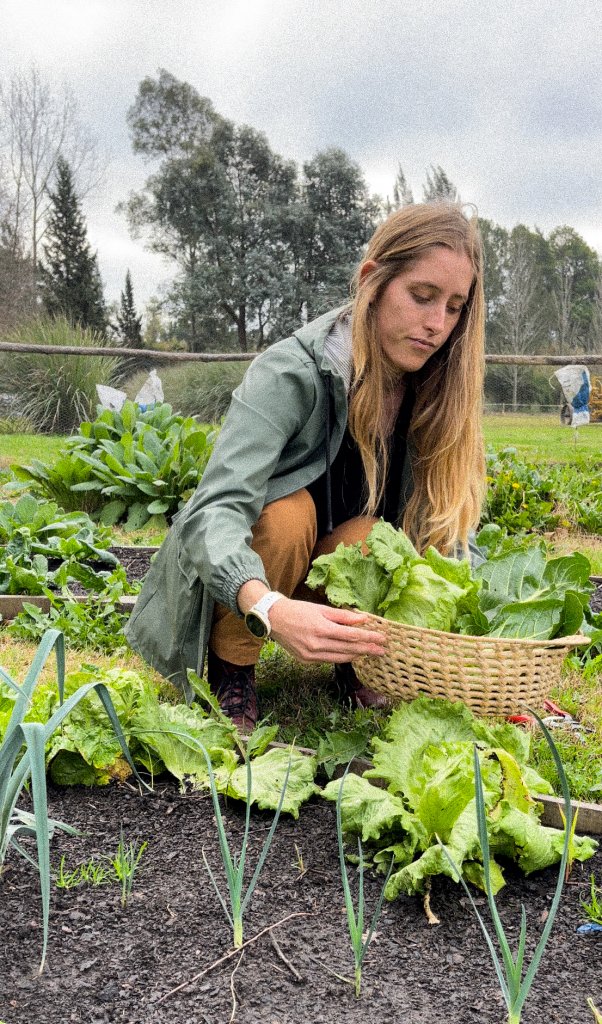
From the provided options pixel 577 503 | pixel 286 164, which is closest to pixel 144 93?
pixel 286 164

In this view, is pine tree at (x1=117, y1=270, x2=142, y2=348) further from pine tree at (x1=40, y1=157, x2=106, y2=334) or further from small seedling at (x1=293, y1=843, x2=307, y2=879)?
small seedling at (x1=293, y1=843, x2=307, y2=879)

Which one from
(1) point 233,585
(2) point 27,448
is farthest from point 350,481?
(2) point 27,448

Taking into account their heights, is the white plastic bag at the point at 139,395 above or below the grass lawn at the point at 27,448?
above

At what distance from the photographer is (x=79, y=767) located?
187 centimetres

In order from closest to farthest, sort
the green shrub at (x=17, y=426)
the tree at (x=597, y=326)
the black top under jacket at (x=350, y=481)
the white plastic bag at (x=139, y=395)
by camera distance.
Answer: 1. the black top under jacket at (x=350, y=481)
2. the white plastic bag at (x=139, y=395)
3. the green shrub at (x=17, y=426)
4. the tree at (x=597, y=326)

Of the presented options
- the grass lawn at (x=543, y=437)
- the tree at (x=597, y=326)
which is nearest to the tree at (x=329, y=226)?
the tree at (x=597, y=326)

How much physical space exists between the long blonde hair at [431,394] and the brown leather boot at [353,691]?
44cm

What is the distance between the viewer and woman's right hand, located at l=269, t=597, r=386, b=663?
1617 mm

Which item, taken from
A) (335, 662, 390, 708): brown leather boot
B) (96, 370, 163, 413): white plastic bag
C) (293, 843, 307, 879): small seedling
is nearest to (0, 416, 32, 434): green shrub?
(96, 370, 163, 413): white plastic bag

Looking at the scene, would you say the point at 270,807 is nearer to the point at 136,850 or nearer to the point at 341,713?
the point at 136,850

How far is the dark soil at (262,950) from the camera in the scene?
1231 millimetres

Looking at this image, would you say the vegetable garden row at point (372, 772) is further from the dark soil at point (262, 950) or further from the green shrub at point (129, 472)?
the green shrub at point (129, 472)

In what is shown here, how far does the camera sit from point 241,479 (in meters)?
2.01

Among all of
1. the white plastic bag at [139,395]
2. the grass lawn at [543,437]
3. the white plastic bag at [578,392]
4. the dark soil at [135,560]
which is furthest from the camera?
the white plastic bag at [578,392]
